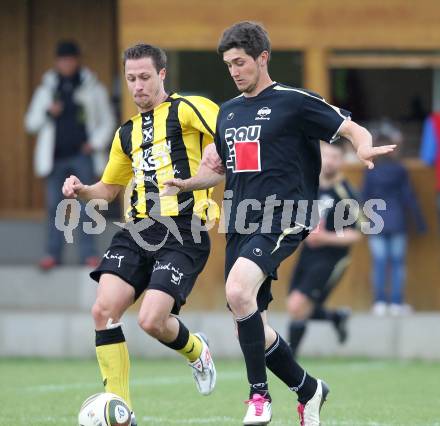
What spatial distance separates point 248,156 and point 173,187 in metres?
0.49

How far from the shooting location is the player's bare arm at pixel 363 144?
6750 millimetres

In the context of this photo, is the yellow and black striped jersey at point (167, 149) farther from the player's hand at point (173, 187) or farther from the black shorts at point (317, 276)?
the black shorts at point (317, 276)

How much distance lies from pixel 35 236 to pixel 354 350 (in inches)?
172

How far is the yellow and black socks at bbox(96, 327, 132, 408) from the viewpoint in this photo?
743 centimetres

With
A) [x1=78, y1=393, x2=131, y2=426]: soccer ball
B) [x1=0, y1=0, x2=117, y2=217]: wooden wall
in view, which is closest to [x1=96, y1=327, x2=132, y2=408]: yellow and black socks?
[x1=78, y1=393, x2=131, y2=426]: soccer ball

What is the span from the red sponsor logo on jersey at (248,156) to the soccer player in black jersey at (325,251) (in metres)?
4.75

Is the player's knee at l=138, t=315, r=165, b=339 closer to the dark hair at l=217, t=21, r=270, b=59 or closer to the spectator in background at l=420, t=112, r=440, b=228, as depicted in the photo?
the dark hair at l=217, t=21, r=270, b=59

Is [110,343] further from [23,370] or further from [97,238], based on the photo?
[97,238]

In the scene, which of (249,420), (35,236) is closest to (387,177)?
(35,236)

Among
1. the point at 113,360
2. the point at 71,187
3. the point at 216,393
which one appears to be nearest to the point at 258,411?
the point at 113,360

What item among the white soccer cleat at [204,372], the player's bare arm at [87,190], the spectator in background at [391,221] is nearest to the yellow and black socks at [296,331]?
the spectator in background at [391,221]

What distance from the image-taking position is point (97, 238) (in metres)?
14.9

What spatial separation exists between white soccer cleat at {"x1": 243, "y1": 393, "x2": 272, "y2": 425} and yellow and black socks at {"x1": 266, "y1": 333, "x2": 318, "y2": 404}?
38cm

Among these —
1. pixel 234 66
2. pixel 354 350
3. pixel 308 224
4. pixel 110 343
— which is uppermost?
Answer: pixel 234 66
